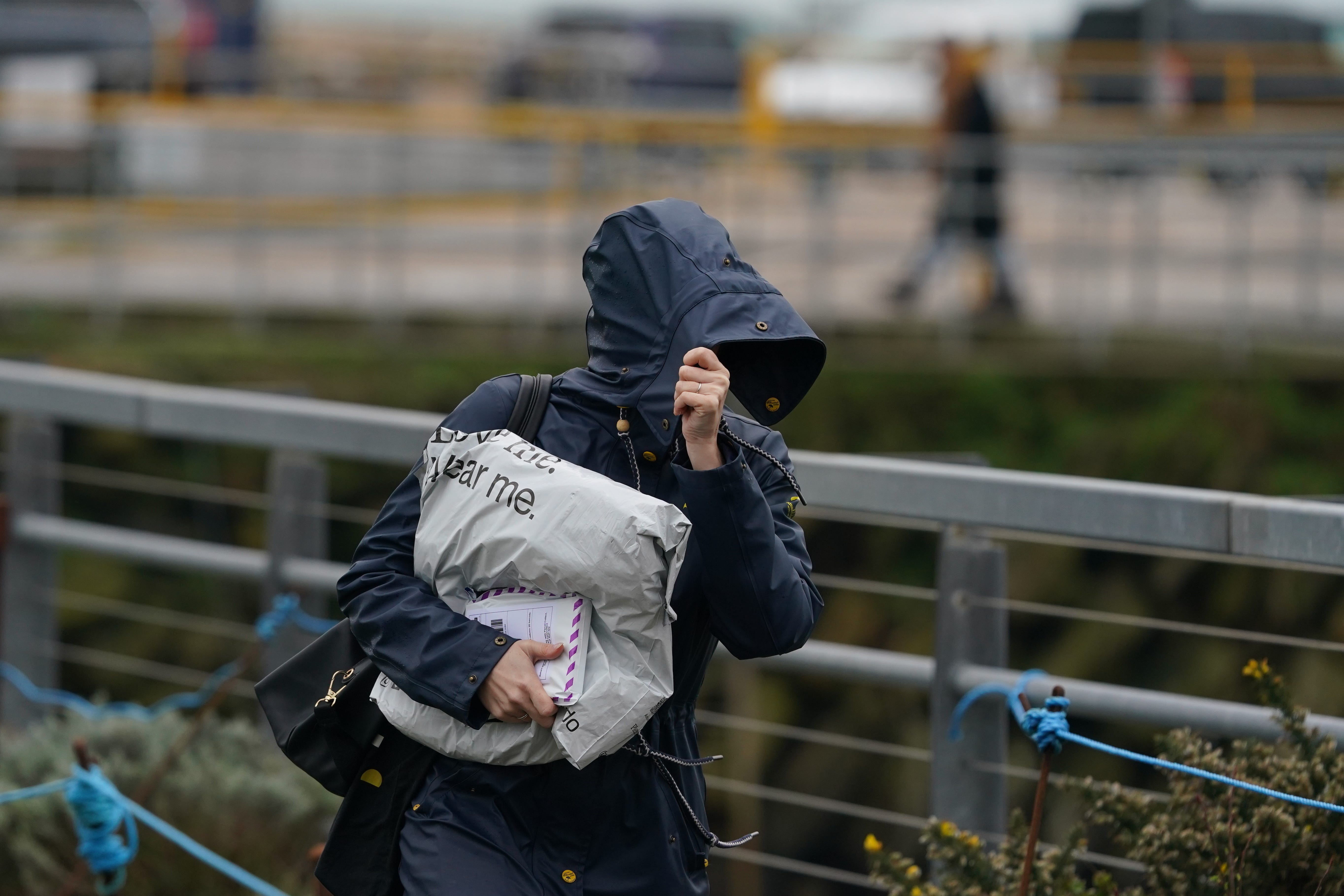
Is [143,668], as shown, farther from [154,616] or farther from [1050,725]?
[1050,725]

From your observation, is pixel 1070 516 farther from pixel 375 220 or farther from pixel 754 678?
pixel 375 220

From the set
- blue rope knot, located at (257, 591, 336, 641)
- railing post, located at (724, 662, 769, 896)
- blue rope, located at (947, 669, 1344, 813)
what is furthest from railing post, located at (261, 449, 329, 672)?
railing post, located at (724, 662, 769, 896)

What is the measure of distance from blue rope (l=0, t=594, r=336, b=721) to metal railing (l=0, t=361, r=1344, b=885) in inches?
2.3

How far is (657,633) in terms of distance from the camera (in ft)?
7.50

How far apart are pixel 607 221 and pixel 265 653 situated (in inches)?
85.0

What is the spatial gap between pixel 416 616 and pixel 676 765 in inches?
17.9

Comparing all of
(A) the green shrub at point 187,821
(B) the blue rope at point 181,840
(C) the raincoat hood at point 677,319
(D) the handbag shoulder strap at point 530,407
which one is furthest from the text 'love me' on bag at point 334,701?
(A) the green shrub at point 187,821

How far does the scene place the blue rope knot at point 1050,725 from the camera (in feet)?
8.35

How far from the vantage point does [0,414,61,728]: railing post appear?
4625 millimetres

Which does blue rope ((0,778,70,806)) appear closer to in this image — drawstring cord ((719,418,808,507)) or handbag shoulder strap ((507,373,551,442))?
handbag shoulder strap ((507,373,551,442))

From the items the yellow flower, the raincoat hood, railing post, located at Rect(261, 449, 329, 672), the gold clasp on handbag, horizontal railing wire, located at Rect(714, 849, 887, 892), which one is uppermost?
the raincoat hood

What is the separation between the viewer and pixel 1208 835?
2.62 m

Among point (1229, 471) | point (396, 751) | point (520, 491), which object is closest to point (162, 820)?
point (396, 751)

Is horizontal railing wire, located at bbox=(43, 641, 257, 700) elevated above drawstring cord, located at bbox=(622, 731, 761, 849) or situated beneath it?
situated beneath
